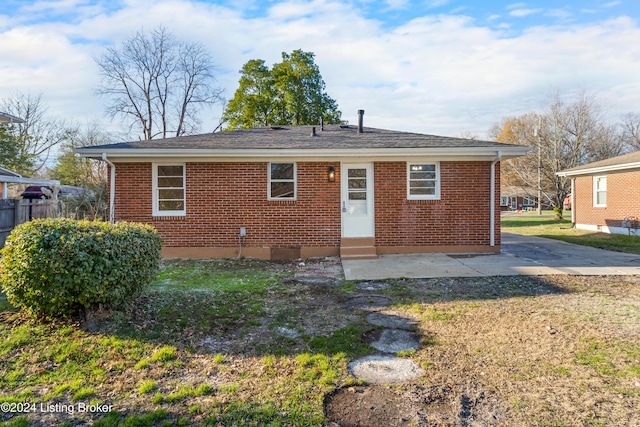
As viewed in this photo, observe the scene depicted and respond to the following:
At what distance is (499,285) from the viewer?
20.9 feet

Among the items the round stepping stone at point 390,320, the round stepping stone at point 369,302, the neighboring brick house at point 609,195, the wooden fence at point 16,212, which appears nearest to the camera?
Result: the round stepping stone at point 390,320

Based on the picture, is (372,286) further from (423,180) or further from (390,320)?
(423,180)

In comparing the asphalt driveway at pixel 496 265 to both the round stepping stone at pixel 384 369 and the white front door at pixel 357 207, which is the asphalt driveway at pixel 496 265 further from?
the round stepping stone at pixel 384 369

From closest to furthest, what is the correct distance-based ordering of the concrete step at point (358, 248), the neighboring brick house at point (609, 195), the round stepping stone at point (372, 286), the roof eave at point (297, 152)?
the round stepping stone at point (372, 286)
the roof eave at point (297, 152)
the concrete step at point (358, 248)
the neighboring brick house at point (609, 195)

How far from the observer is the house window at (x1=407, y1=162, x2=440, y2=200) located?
9766 mm

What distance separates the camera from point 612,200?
15711 mm

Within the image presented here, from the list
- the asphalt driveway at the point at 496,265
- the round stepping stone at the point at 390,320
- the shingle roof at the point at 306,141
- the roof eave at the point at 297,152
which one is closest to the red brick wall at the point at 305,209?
the roof eave at the point at 297,152

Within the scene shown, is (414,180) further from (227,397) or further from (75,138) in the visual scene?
(75,138)

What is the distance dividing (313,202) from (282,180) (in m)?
1.00

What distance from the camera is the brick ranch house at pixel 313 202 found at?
9.59 m

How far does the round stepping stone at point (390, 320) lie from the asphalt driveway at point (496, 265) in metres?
2.10

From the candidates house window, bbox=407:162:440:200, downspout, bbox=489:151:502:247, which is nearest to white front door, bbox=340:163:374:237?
house window, bbox=407:162:440:200

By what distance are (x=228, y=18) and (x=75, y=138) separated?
27742 mm

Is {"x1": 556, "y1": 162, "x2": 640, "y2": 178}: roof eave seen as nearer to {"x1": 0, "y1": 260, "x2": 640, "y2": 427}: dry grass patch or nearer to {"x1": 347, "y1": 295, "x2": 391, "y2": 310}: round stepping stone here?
{"x1": 0, "y1": 260, "x2": 640, "y2": 427}: dry grass patch
